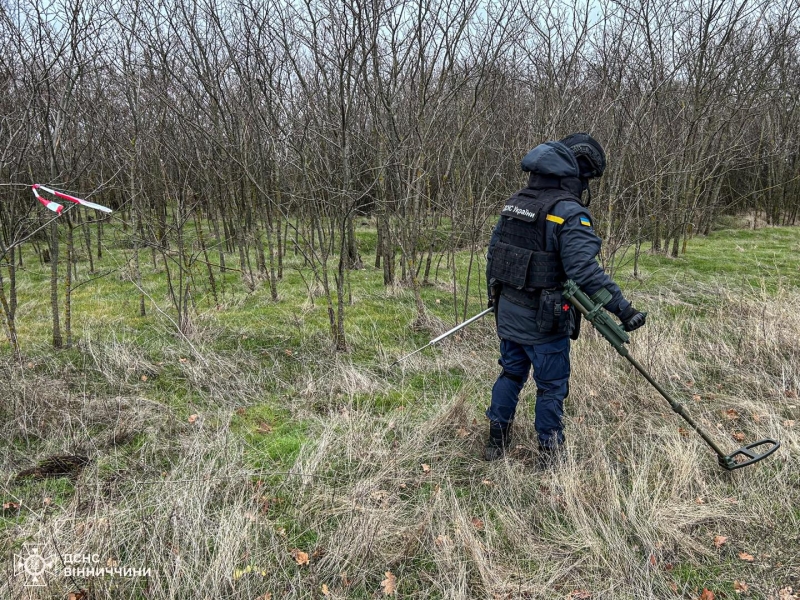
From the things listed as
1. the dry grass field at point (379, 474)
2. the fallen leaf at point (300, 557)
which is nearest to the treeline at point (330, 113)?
the dry grass field at point (379, 474)

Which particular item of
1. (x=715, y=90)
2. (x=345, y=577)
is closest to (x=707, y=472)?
(x=345, y=577)

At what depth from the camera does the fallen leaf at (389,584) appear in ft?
7.11

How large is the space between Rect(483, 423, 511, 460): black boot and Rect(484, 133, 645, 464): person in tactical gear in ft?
0.08

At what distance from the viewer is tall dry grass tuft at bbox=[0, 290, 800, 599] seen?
2.20 metres

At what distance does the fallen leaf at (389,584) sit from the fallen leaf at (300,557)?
378 millimetres

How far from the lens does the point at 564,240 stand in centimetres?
269

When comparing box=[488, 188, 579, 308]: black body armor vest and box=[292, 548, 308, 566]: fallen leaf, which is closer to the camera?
box=[292, 548, 308, 566]: fallen leaf

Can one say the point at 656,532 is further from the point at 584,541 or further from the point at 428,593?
the point at 428,593

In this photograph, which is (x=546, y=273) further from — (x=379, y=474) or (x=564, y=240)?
(x=379, y=474)

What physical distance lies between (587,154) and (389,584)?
2419 mm

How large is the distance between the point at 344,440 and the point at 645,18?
785 centimetres

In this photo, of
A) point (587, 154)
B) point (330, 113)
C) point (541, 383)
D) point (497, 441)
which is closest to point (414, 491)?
point (497, 441)

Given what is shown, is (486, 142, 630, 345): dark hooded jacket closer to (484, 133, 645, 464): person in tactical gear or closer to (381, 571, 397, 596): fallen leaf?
(484, 133, 645, 464): person in tactical gear

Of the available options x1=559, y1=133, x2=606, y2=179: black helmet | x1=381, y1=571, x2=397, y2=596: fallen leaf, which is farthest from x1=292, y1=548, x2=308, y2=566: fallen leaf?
x1=559, y1=133, x2=606, y2=179: black helmet
